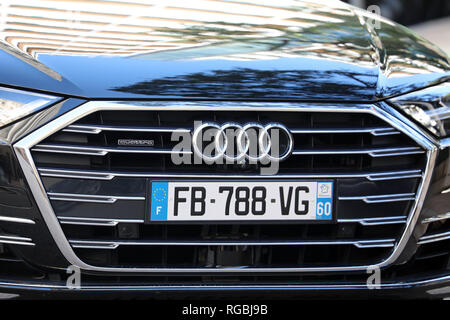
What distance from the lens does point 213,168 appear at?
281cm

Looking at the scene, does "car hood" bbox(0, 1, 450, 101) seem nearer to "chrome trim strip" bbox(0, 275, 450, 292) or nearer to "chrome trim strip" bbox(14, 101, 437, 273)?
"chrome trim strip" bbox(14, 101, 437, 273)

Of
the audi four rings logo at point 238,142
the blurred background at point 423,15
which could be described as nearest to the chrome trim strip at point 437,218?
the audi four rings logo at point 238,142

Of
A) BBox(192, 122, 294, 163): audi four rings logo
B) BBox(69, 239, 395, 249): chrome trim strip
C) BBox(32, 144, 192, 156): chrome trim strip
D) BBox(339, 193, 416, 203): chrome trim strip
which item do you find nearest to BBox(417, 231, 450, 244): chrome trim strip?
BBox(339, 193, 416, 203): chrome trim strip

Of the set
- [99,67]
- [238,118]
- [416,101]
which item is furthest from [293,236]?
[99,67]

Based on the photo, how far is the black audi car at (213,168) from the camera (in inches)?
110

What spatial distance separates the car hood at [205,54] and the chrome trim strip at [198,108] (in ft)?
0.12

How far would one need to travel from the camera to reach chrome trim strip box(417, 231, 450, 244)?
10.0 ft

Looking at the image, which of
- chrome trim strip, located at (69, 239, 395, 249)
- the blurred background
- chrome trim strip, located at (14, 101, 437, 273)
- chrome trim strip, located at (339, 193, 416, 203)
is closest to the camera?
chrome trim strip, located at (14, 101, 437, 273)

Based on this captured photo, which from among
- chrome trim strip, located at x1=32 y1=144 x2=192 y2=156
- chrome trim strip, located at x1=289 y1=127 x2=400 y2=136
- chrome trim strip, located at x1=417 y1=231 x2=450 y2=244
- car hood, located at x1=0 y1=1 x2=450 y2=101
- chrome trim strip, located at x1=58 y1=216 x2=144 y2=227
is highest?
car hood, located at x1=0 y1=1 x2=450 y2=101

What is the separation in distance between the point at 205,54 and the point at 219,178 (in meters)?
0.48

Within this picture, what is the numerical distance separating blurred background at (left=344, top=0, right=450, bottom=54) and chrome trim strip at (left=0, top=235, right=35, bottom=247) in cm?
891

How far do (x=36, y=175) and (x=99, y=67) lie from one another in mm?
403

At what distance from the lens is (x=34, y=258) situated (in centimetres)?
284
